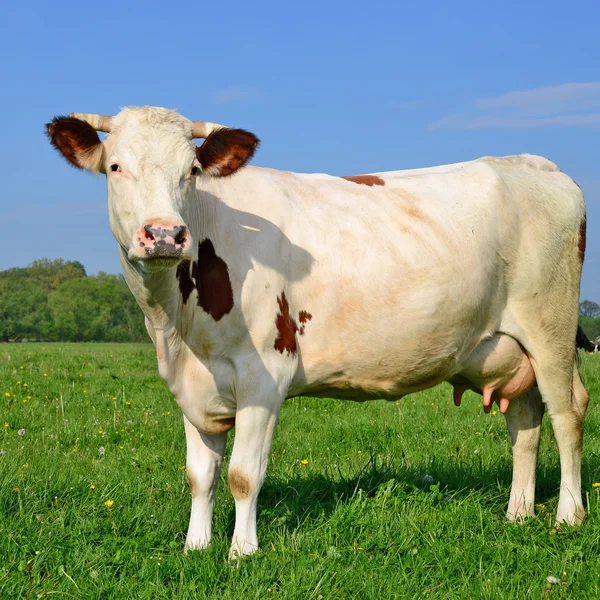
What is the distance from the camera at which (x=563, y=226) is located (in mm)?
6520

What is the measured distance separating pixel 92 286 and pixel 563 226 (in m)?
103

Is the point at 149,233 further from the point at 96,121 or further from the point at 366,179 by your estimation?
the point at 366,179

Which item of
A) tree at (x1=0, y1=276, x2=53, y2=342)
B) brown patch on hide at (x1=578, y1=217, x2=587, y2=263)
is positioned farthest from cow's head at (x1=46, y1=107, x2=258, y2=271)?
tree at (x1=0, y1=276, x2=53, y2=342)

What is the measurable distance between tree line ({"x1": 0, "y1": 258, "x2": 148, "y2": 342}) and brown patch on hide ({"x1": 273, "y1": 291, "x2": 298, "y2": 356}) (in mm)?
84295

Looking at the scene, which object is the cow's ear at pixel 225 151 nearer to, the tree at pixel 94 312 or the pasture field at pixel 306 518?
the pasture field at pixel 306 518

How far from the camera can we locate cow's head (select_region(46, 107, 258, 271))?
4199 mm

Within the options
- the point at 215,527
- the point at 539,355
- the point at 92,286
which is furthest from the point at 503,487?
the point at 92,286

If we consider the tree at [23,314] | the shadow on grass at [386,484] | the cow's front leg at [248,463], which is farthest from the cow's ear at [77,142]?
the tree at [23,314]

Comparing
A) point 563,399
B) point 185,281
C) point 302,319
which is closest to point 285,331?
point 302,319

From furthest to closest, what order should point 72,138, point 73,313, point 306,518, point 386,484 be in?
point 73,313
point 386,484
point 306,518
point 72,138

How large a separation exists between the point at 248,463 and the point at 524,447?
280 cm

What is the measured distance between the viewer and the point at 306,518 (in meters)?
5.42

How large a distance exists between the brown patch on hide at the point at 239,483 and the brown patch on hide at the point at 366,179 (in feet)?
8.08

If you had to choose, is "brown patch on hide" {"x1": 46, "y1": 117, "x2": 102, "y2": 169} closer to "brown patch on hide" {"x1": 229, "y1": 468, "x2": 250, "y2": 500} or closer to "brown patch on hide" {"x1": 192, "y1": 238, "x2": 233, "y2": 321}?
"brown patch on hide" {"x1": 192, "y1": 238, "x2": 233, "y2": 321}
